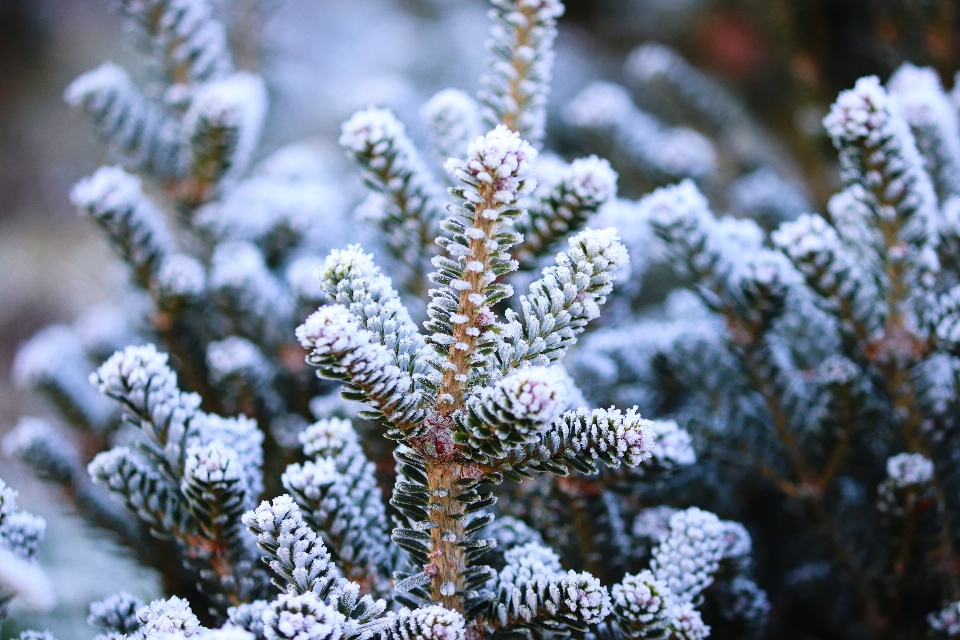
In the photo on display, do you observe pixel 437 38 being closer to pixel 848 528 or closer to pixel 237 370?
pixel 237 370

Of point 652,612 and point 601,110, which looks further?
point 601,110

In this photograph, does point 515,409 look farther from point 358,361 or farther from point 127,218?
point 127,218

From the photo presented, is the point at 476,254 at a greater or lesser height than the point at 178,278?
lesser

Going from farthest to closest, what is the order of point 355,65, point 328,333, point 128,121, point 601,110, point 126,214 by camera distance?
point 355,65, point 601,110, point 128,121, point 126,214, point 328,333

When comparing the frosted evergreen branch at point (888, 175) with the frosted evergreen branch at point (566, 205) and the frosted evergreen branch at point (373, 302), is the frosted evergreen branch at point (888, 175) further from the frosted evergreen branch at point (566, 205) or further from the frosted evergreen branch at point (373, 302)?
the frosted evergreen branch at point (373, 302)

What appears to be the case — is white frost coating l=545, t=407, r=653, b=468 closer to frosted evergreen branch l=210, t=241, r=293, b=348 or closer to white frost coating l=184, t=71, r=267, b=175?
frosted evergreen branch l=210, t=241, r=293, b=348

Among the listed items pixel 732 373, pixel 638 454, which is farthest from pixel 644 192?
pixel 638 454

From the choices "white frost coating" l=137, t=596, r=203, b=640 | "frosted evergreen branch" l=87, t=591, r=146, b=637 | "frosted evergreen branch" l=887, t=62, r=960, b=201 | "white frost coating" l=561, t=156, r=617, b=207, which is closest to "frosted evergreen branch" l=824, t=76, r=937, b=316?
"frosted evergreen branch" l=887, t=62, r=960, b=201

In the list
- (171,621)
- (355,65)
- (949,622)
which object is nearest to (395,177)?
(171,621)
